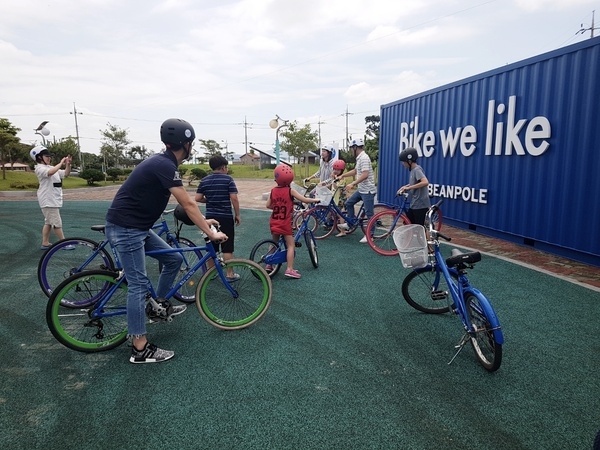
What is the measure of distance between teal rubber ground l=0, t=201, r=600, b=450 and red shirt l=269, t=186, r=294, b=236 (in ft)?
3.07

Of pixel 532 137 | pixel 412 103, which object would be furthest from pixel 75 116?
pixel 532 137

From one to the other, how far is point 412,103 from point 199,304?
854cm

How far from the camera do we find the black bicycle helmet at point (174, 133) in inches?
121

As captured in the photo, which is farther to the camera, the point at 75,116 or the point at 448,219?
the point at 75,116

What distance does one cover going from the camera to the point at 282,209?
16.6 feet

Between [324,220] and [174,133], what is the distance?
5.04m

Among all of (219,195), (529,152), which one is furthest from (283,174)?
(529,152)

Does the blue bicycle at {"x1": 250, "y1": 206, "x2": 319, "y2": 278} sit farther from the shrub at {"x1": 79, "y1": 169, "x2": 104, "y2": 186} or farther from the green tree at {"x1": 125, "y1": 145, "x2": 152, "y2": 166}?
the green tree at {"x1": 125, "y1": 145, "x2": 152, "y2": 166}

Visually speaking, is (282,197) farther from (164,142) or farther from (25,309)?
(25,309)

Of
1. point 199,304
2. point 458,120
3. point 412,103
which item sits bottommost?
point 199,304

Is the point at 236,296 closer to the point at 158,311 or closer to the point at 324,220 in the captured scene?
the point at 158,311

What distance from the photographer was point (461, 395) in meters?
2.76

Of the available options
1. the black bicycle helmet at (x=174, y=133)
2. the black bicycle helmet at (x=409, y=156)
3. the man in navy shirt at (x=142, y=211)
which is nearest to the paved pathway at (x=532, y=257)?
the black bicycle helmet at (x=409, y=156)

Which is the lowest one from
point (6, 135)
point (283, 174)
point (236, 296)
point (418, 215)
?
point (236, 296)
